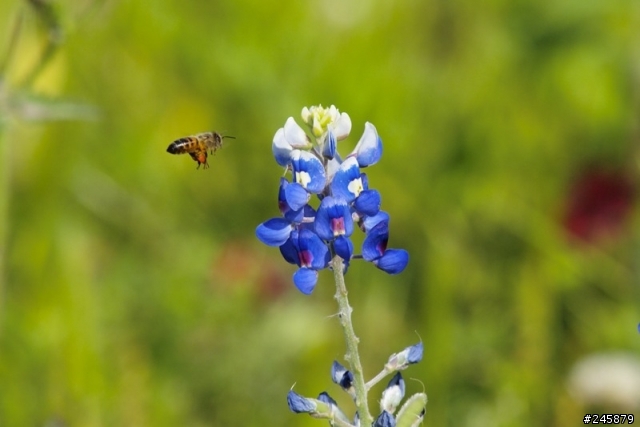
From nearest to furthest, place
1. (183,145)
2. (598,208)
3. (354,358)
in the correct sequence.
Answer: (354,358) → (183,145) → (598,208)

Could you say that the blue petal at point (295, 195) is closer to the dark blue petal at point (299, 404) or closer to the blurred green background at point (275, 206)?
the dark blue petal at point (299, 404)

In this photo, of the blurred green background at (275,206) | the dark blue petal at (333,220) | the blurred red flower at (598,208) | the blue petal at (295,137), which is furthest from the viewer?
the blurred red flower at (598,208)

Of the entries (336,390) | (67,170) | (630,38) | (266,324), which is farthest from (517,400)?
(630,38)

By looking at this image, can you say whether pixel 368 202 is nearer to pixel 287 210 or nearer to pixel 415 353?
pixel 287 210

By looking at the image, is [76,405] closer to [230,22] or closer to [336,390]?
[336,390]

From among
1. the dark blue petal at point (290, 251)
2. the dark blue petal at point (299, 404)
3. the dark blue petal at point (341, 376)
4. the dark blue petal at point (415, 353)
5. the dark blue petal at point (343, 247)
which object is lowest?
the dark blue petal at point (299, 404)

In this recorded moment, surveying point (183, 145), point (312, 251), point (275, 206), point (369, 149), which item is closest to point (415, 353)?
point (312, 251)

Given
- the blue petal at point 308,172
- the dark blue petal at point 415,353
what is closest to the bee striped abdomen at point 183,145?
the blue petal at point 308,172
